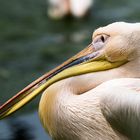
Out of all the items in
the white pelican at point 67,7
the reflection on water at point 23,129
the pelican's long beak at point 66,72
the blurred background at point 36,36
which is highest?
the white pelican at point 67,7

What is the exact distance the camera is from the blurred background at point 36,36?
8.83 meters

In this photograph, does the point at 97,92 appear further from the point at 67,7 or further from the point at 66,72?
the point at 67,7

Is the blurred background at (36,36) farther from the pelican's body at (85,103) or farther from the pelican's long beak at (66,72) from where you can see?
the pelican's body at (85,103)

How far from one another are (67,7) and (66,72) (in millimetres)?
6861

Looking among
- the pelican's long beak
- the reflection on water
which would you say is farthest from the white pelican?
the pelican's long beak

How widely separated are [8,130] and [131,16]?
14.7ft

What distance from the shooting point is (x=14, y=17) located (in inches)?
448

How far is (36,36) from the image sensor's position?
1070cm

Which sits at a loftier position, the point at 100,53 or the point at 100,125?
the point at 100,53

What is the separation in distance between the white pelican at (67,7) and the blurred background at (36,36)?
1.1 inches


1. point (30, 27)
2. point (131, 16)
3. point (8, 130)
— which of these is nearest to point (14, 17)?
point (30, 27)

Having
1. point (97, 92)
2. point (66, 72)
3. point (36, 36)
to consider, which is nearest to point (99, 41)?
point (66, 72)

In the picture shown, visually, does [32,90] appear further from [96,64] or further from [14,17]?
[14,17]

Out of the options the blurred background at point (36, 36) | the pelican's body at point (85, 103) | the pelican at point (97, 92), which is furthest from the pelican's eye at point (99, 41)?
the blurred background at point (36, 36)
